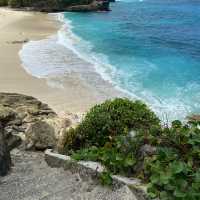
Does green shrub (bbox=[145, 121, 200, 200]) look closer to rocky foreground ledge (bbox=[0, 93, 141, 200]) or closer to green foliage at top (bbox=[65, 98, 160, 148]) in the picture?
rocky foreground ledge (bbox=[0, 93, 141, 200])

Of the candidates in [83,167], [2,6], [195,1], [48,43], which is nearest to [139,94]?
[83,167]

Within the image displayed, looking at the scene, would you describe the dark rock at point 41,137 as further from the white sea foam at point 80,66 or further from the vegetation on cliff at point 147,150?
the white sea foam at point 80,66

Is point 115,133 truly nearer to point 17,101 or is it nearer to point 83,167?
point 83,167

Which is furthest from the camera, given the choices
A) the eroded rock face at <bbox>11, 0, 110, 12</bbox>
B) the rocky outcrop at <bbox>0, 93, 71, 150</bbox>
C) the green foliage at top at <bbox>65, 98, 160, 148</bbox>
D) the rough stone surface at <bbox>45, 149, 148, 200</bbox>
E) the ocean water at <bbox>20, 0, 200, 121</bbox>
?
the eroded rock face at <bbox>11, 0, 110, 12</bbox>

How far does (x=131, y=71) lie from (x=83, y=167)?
59.6ft

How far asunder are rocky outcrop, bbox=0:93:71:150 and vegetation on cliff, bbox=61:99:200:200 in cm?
62

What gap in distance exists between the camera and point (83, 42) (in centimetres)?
3703

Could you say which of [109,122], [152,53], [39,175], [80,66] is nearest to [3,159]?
[39,175]

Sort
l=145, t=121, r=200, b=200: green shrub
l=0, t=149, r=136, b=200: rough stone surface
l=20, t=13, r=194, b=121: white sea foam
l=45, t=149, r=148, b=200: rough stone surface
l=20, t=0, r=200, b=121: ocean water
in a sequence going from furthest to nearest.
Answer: l=20, t=0, r=200, b=121: ocean water < l=20, t=13, r=194, b=121: white sea foam < l=0, t=149, r=136, b=200: rough stone surface < l=45, t=149, r=148, b=200: rough stone surface < l=145, t=121, r=200, b=200: green shrub

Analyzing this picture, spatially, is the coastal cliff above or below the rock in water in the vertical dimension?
above

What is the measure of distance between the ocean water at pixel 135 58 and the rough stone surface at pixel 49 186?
10.9ft

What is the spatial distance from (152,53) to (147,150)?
83.1ft

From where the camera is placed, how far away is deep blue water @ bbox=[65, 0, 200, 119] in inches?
841

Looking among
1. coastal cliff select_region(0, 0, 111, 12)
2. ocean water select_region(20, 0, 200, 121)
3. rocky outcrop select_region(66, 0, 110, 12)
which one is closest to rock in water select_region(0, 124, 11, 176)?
ocean water select_region(20, 0, 200, 121)
